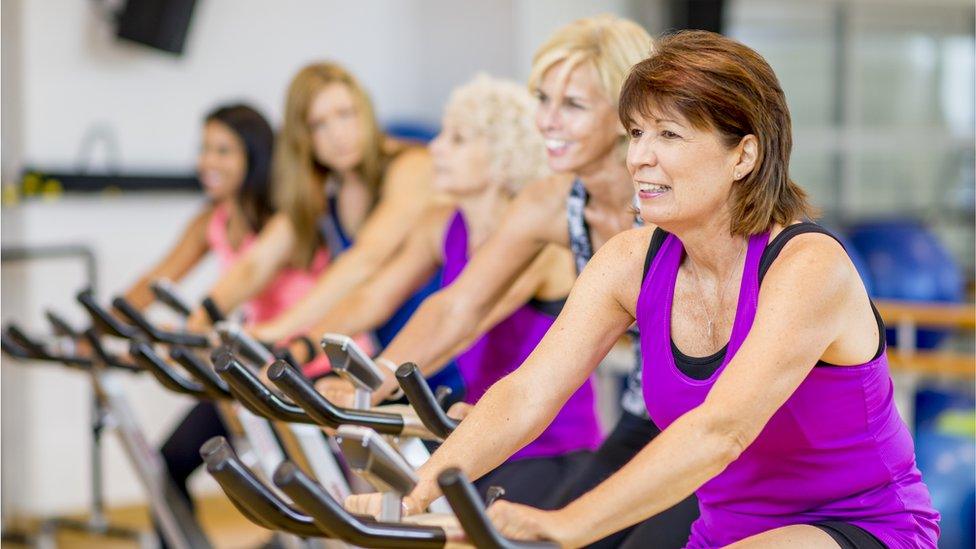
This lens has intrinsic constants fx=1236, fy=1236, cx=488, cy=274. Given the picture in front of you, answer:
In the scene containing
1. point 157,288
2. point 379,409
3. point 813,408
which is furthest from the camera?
point 157,288

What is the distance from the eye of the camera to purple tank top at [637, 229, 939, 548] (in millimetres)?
1588

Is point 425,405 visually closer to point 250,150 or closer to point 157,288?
point 157,288

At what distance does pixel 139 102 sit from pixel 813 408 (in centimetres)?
435

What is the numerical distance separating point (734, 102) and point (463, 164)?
1.42m

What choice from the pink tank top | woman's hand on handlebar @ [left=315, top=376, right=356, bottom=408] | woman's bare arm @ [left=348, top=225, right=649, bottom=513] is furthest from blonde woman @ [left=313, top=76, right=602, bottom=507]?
woman's bare arm @ [left=348, top=225, right=649, bottom=513]

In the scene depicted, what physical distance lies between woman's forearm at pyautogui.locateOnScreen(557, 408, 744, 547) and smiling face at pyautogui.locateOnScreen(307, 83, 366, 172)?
85.9 inches

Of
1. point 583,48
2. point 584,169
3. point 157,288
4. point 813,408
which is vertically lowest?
point 157,288

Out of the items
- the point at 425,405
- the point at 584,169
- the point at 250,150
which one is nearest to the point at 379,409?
the point at 425,405

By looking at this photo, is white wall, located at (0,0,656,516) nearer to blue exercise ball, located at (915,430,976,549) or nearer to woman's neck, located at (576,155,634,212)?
blue exercise ball, located at (915,430,976,549)

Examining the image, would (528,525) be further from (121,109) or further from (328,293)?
(121,109)

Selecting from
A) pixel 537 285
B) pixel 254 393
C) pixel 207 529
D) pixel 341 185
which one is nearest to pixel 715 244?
pixel 254 393

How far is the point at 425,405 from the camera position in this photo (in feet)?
5.83

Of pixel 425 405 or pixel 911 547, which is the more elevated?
pixel 425 405

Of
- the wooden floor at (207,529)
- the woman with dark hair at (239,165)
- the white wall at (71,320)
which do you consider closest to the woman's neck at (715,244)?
the woman with dark hair at (239,165)
